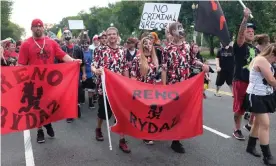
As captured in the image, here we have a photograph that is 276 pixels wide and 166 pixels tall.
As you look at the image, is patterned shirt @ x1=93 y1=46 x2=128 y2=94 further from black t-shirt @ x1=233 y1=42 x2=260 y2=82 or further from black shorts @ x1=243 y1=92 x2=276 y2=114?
black shorts @ x1=243 y1=92 x2=276 y2=114

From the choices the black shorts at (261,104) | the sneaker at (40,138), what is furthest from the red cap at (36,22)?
the black shorts at (261,104)

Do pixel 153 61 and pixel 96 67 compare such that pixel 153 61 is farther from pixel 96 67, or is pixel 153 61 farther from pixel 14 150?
pixel 14 150

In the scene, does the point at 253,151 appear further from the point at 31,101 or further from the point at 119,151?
the point at 31,101

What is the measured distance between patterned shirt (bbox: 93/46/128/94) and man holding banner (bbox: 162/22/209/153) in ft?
2.16

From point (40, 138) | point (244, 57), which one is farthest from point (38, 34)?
point (244, 57)

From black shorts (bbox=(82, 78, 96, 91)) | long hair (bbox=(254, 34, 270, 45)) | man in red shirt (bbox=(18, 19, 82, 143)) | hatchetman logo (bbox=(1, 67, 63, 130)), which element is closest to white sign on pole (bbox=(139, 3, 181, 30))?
black shorts (bbox=(82, 78, 96, 91))

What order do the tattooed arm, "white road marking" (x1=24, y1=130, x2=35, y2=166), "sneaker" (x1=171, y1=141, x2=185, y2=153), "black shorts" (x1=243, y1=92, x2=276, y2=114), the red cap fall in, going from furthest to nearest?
the red cap, "sneaker" (x1=171, y1=141, x2=185, y2=153), the tattooed arm, "white road marking" (x1=24, y1=130, x2=35, y2=166), "black shorts" (x1=243, y1=92, x2=276, y2=114)

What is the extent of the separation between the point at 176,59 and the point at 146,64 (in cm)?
47

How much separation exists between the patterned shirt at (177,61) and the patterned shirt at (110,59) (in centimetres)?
66

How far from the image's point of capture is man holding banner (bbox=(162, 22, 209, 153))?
5.22 m

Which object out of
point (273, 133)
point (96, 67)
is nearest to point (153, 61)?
point (96, 67)

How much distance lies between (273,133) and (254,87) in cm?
171

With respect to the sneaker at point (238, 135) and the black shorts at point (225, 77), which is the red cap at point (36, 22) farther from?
the black shorts at point (225, 77)

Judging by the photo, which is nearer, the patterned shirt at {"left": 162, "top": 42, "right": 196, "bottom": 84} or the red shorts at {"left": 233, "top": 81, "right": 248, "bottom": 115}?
the patterned shirt at {"left": 162, "top": 42, "right": 196, "bottom": 84}
